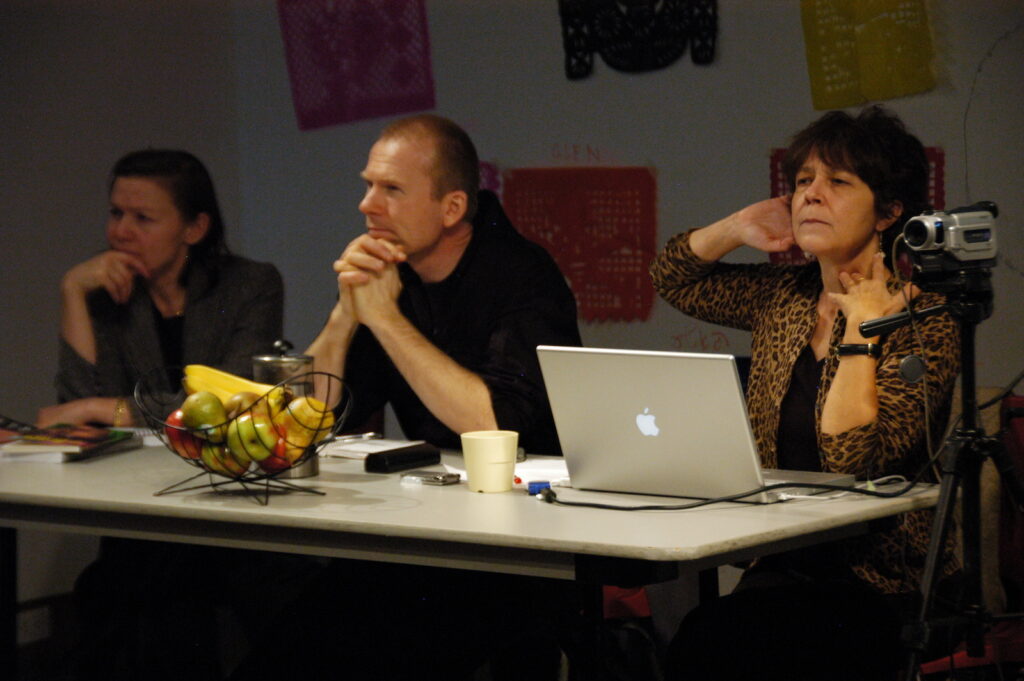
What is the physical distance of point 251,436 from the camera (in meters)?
2.36

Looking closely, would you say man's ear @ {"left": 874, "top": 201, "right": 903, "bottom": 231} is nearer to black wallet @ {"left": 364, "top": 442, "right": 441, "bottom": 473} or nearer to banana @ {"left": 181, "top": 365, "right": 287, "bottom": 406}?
black wallet @ {"left": 364, "top": 442, "right": 441, "bottom": 473}

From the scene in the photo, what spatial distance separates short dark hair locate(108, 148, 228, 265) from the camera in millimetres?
3664

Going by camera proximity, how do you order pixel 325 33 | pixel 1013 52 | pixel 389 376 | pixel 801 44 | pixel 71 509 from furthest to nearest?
pixel 325 33 < pixel 389 376 < pixel 801 44 < pixel 1013 52 < pixel 71 509

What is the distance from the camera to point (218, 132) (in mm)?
3789

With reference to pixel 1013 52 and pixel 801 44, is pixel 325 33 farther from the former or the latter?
pixel 1013 52

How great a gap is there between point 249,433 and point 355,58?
165 cm

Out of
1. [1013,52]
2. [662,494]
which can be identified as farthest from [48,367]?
[1013,52]

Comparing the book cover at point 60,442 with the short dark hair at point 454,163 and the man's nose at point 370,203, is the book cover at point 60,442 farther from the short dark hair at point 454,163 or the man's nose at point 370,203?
the short dark hair at point 454,163

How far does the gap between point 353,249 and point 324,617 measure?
1.15 m

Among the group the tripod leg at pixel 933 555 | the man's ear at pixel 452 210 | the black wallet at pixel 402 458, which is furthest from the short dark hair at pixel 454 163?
the tripod leg at pixel 933 555

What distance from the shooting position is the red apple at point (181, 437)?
2.40 meters

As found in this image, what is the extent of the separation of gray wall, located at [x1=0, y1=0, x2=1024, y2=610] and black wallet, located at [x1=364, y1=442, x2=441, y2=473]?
766 mm

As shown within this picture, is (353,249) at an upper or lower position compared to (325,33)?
lower

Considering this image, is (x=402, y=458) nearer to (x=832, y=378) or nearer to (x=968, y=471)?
(x=832, y=378)
